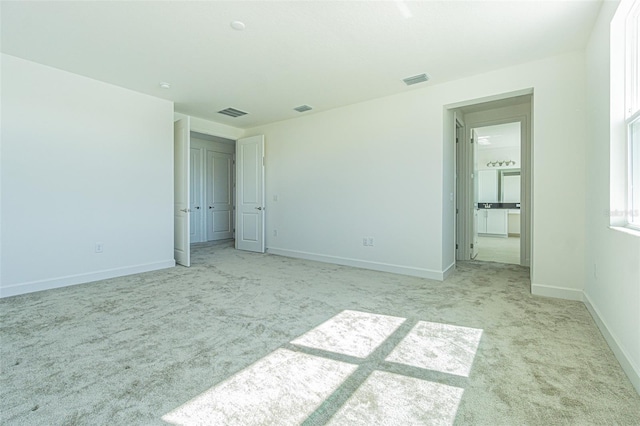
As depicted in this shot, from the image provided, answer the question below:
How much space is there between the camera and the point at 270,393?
5.38 feet

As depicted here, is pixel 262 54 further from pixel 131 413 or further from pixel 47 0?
pixel 131 413

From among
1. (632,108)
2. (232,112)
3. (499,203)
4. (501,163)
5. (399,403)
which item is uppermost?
(232,112)

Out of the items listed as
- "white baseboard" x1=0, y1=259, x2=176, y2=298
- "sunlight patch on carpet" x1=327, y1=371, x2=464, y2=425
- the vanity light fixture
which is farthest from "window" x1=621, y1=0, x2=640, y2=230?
the vanity light fixture

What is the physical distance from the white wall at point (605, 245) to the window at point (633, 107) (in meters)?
0.10

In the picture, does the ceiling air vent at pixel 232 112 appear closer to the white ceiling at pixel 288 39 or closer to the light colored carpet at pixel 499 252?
the white ceiling at pixel 288 39

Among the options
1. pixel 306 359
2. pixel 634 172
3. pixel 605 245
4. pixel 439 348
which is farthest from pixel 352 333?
pixel 634 172

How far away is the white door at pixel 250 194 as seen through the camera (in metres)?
6.12

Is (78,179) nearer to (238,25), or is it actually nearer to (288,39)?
(238,25)

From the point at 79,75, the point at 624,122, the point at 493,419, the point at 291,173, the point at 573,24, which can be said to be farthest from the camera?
the point at 291,173

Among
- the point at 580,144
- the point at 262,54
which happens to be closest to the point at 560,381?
the point at 580,144

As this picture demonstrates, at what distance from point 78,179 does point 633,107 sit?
18.0 feet

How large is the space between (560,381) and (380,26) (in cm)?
290

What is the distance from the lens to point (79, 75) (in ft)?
12.4

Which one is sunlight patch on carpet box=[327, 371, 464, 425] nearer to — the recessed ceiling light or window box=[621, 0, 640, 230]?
window box=[621, 0, 640, 230]
